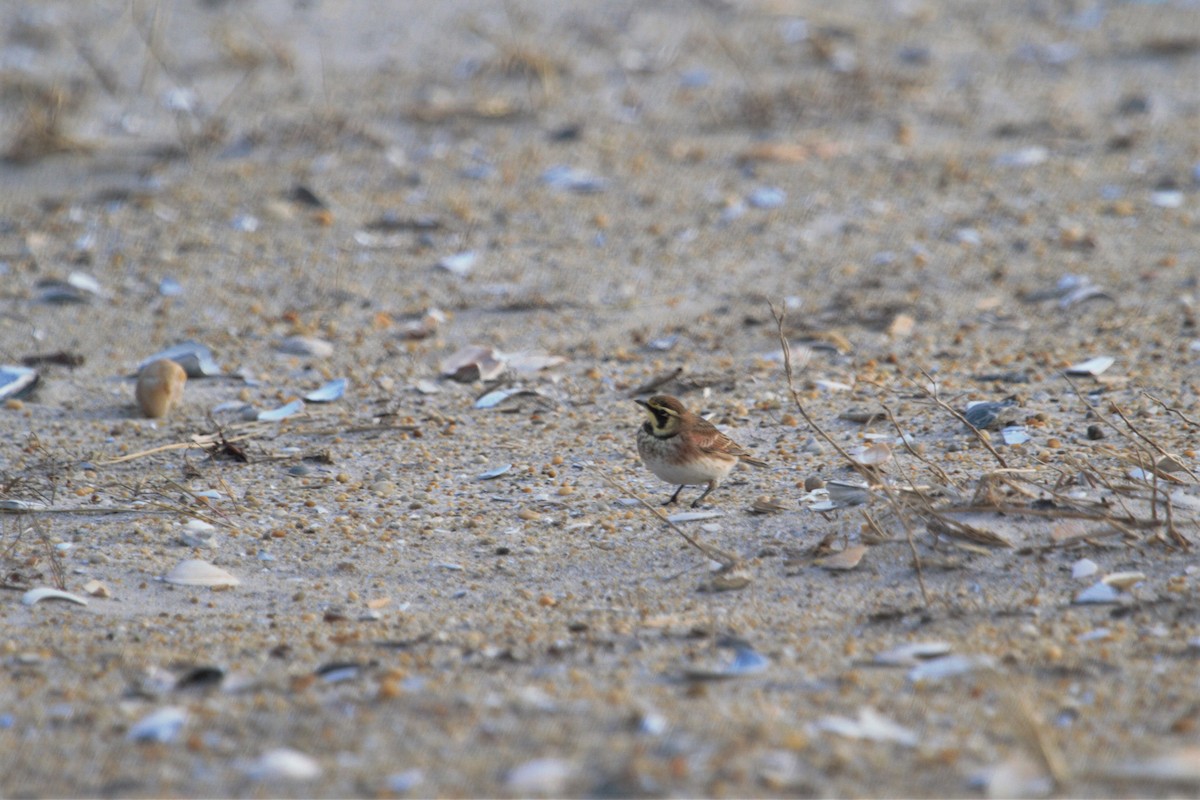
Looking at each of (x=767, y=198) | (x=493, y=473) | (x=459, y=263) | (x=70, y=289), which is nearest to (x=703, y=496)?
(x=493, y=473)

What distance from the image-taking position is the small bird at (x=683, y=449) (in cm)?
508

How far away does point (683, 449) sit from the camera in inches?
200

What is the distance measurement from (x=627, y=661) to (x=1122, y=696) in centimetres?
129

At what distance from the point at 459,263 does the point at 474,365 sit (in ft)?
5.11

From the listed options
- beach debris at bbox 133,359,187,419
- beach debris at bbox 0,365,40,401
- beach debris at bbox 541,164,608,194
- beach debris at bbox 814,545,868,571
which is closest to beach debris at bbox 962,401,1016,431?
beach debris at bbox 814,545,868,571

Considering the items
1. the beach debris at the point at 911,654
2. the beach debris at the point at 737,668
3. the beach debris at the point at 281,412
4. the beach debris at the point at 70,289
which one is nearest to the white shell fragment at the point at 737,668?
the beach debris at the point at 737,668

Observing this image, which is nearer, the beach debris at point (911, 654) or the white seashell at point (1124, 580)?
the beach debris at point (911, 654)

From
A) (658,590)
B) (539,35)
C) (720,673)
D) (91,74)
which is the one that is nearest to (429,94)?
(539,35)

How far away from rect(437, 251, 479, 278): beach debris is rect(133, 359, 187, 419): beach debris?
6.90 ft

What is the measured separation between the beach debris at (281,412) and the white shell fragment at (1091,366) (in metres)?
3.59

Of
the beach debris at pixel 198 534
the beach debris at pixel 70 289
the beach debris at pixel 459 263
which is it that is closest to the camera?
the beach debris at pixel 198 534

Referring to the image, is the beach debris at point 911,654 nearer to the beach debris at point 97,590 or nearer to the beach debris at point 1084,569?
the beach debris at point 1084,569

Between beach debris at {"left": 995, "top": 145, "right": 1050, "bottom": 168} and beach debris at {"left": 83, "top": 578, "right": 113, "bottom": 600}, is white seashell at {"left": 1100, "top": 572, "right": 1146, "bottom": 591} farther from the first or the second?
beach debris at {"left": 995, "top": 145, "right": 1050, "bottom": 168}

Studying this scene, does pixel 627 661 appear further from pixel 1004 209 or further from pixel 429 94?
pixel 429 94
